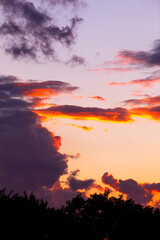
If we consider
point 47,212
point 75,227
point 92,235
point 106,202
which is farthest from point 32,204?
point 106,202

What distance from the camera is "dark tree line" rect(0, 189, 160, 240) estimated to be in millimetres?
52500

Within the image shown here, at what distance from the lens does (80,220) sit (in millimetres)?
65438

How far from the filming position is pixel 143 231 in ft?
189

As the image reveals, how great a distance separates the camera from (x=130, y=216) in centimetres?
6159

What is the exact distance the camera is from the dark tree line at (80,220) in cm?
5250

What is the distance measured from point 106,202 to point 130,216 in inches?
293

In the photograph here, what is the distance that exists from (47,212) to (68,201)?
14.1 metres

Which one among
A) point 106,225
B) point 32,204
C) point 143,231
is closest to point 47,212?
point 32,204

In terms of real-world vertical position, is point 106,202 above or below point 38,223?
above

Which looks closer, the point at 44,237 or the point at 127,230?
the point at 44,237

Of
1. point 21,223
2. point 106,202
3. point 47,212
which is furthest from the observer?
point 106,202

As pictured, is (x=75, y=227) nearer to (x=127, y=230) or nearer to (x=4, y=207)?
(x=127, y=230)

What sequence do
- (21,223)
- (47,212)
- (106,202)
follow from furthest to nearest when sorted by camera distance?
(106,202) → (47,212) → (21,223)

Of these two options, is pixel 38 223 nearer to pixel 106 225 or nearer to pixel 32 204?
pixel 32 204
